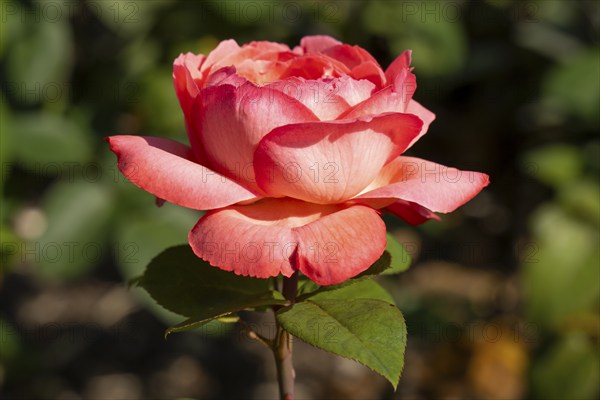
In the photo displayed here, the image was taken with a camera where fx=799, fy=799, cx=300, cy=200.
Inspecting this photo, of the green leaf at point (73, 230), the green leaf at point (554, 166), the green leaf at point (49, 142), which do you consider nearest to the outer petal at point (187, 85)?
the green leaf at point (73, 230)

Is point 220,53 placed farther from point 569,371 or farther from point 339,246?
point 569,371

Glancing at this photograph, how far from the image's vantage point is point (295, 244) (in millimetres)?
569

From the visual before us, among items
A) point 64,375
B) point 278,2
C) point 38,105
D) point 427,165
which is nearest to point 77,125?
point 38,105

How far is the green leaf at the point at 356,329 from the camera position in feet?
1.81

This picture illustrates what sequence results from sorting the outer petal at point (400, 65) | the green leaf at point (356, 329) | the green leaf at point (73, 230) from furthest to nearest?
the green leaf at point (73, 230) < the outer petal at point (400, 65) < the green leaf at point (356, 329)

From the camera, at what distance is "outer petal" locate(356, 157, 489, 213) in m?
0.60

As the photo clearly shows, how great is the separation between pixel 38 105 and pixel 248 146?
4.56 feet

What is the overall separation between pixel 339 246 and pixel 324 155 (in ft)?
0.25

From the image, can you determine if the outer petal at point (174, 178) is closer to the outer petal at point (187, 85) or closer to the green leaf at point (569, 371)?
the outer petal at point (187, 85)

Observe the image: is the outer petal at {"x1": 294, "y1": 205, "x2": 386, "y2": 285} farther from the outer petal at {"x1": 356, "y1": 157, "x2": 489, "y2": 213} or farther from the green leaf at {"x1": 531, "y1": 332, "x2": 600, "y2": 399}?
the green leaf at {"x1": 531, "y1": 332, "x2": 600, "y2": 399}

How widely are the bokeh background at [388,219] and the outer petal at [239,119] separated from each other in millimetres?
927

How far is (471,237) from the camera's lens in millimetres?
2744

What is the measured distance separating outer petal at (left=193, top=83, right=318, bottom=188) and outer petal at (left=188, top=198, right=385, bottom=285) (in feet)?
0.14

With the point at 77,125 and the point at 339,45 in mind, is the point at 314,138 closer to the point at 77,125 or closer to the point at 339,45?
the point at 339,45
